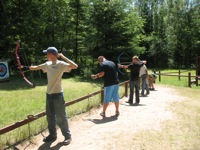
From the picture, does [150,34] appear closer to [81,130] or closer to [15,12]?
[15,12]

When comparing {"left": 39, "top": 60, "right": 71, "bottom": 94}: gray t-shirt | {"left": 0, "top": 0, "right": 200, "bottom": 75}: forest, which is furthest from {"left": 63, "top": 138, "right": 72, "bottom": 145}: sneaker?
{"left": 0, "top": 0, "right": 200, "bottom": 75}: forest

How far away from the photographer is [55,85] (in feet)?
17.9

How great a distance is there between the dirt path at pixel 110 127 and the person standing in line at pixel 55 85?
31 centimetres

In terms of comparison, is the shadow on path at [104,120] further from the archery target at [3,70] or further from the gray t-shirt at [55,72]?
the archery target at [3,70]

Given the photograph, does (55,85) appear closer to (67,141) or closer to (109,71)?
(67,141)

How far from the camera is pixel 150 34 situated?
157 feet

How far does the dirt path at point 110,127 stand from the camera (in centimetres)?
552

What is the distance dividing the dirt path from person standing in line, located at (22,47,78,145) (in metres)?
0.31

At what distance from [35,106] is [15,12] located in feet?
49.1

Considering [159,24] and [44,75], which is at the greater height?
[159,24]

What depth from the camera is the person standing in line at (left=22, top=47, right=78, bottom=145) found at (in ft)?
17.7

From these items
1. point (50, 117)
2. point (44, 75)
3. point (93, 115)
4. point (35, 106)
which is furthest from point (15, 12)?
point (50, 117)

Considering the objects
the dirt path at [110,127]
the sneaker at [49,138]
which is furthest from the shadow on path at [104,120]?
the sneaker at [49,138]

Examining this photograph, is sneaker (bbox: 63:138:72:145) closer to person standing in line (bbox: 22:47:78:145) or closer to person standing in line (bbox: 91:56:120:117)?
person standing in line (bbox: 22:47:78:145)
